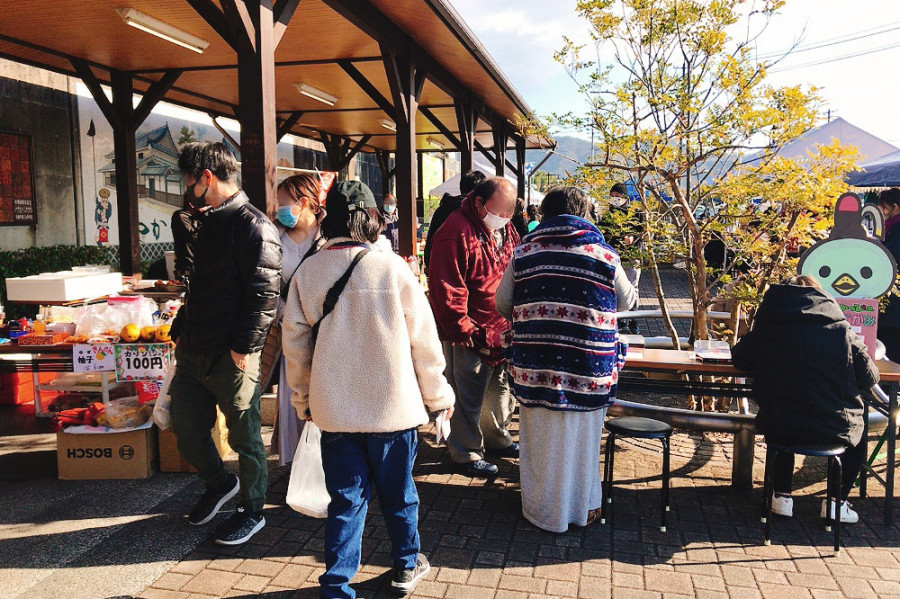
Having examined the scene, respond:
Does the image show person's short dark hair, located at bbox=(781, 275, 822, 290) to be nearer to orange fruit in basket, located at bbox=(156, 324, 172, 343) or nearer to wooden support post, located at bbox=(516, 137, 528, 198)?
orange fruit in basket, located at bbox=(156, 324, 172, 343)

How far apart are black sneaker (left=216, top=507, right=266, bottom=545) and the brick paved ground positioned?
0.05 meters

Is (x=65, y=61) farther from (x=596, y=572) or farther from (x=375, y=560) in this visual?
(x=596, y=572)

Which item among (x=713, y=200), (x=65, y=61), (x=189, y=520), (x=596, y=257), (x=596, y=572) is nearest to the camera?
(x=596, y=572)

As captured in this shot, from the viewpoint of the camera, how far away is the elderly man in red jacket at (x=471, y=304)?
13.2ft

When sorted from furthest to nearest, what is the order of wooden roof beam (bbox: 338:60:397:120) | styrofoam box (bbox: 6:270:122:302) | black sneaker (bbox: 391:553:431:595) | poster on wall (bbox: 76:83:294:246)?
poster on wall (bbox: 76:83:294:246), wooden roof beam (bbox: 338:60:397:120), styrofoam box (bbox: 6:270:122:302), black sneaker (bbox: 391:553:431:595)

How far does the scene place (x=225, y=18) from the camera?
14.8 feet

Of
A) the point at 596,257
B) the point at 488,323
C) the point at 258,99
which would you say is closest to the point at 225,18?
the point at 258,99

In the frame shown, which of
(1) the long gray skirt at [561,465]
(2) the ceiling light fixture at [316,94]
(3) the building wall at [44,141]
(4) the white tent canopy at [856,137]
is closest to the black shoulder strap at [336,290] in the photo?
(1) the long gray skirt at [561,465]

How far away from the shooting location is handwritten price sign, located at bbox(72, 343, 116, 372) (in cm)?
428

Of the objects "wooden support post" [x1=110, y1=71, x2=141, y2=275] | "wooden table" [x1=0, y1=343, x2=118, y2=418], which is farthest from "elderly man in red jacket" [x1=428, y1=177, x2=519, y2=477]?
"wooden support post" [x1=110, y1=71, x2=141, y2=275]

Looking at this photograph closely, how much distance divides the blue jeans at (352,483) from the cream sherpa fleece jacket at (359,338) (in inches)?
3.5

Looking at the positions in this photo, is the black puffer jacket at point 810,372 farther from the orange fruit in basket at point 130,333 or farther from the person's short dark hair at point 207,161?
the orange fruit in basket at point 130,333

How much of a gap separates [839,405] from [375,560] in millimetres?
2482

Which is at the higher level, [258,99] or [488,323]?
[258,99]
